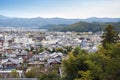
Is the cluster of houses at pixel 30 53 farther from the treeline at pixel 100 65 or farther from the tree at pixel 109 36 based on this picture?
the treeline at pixel 100 65

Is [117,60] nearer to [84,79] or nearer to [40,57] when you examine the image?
[84,79]

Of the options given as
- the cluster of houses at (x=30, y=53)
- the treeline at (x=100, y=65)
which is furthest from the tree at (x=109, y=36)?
the cluster of houses at (x=30, y=53)

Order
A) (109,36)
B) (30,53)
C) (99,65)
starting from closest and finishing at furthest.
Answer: (99,65), (109,36), (30,53)

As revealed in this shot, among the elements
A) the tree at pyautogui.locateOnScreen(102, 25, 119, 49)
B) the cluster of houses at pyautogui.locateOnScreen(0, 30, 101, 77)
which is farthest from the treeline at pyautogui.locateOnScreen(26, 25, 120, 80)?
the cluster of houses at pyautogui.locateOnScreen(0, 30, 101, 77)

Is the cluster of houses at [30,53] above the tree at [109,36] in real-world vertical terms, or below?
below

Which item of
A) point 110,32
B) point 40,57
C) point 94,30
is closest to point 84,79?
point 110,32

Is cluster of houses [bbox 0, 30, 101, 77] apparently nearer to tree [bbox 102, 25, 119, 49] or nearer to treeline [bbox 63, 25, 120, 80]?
tree [bbox 102, 25, 119, 49]

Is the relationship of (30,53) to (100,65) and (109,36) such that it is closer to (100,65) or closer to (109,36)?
(109,36)

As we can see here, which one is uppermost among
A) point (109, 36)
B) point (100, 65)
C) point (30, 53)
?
point (109, 36)

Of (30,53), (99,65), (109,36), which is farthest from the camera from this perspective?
(30,53)

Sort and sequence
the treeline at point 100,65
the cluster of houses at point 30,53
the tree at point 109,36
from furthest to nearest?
the cluster of houses at point 30,53 → the tree at point 109,36 → the treeline at point 100,65

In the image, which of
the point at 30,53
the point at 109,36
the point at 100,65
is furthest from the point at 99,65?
the point at 30,53
